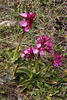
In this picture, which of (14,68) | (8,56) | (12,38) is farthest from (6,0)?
(14,68)

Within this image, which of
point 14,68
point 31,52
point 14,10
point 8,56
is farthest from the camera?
point 14,10

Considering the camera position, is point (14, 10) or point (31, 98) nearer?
point (31, 98)

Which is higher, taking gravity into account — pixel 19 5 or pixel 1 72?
pixel 19 5

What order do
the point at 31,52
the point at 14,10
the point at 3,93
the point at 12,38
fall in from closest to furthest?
the point at 31,52 → the point at 3,93 → the point at 12,38 → the point at 14,10

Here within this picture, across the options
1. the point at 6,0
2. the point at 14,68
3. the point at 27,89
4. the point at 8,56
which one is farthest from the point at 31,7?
the point at 27,89

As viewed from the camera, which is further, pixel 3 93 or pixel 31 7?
pixel 31 7

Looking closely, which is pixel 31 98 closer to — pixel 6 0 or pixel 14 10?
pixel 14 10

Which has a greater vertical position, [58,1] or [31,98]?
[58,1]

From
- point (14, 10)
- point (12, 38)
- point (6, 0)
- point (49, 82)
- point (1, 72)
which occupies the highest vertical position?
point (6, 0)

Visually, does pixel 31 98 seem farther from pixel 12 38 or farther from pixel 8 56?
pixel 12 38
